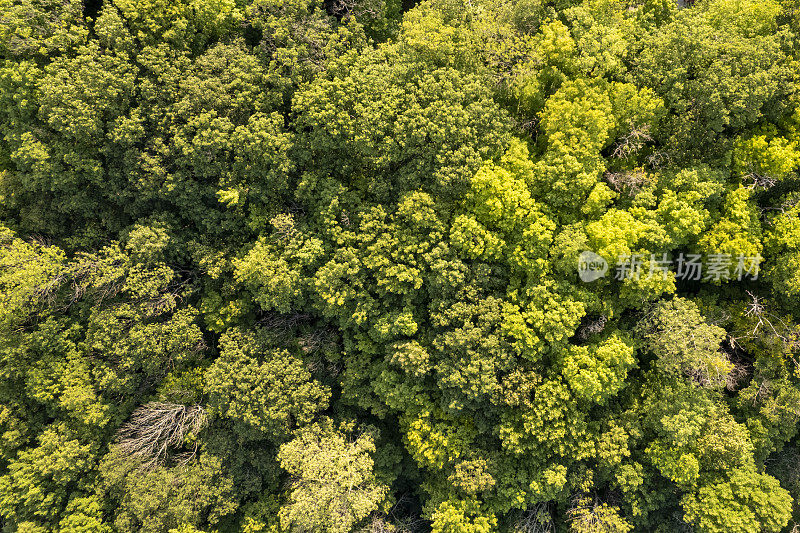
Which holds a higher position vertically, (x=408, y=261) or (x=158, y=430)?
(x=408, y=261)

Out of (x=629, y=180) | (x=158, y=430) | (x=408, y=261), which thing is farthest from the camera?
(x=158, y=430)

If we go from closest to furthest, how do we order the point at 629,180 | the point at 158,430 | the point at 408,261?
1. the point at 629,180
2. the point at 408,261
3. the point at 158,430

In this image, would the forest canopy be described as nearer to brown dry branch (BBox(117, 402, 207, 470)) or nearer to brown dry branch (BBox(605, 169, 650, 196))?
brown dry branch (BBox(117, 402, 207, 470))

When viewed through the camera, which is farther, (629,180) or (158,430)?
(158,430)

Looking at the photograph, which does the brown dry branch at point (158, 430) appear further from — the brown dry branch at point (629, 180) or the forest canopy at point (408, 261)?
the brown dry branch at point (629, 180)

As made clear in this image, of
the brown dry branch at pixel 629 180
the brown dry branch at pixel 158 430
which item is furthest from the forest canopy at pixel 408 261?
the brown dry branch at pixel 629 180

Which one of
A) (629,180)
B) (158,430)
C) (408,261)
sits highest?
(629,180)

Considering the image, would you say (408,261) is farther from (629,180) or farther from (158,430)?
(158,430)

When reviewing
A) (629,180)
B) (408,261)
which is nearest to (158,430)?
(408,261)

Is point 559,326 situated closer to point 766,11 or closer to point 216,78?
point 766,11
